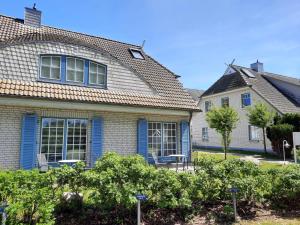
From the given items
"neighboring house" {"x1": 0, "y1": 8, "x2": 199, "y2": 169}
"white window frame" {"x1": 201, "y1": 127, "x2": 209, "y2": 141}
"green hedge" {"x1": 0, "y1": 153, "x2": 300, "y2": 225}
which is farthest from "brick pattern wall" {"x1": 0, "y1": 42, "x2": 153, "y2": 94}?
"white window frame" {"x1": 201, "y1": 127, "x2": 209, "y2": 141}

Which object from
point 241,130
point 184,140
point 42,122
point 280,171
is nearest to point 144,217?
point 280,171

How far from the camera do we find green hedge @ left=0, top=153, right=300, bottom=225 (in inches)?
192

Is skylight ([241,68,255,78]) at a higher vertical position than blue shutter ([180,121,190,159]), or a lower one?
higher

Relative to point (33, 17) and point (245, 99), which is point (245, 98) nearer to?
point (245, 99)

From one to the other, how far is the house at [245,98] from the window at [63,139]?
13.3 meters

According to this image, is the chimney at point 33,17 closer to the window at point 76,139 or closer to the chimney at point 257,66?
the window at point 76,139

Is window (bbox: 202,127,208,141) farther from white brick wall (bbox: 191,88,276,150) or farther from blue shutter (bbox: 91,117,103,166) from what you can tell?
blue shutter (bbox: 91,117,103,166)

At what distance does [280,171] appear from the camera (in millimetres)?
7270

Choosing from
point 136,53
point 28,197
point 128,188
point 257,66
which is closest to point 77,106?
point 128,188

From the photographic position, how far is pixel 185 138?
15000 mm

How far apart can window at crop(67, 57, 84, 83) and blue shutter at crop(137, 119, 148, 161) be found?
3482mm

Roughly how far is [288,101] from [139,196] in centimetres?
2426

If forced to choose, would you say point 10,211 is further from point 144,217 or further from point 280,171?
point 280,171

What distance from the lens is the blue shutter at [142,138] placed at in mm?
13586
